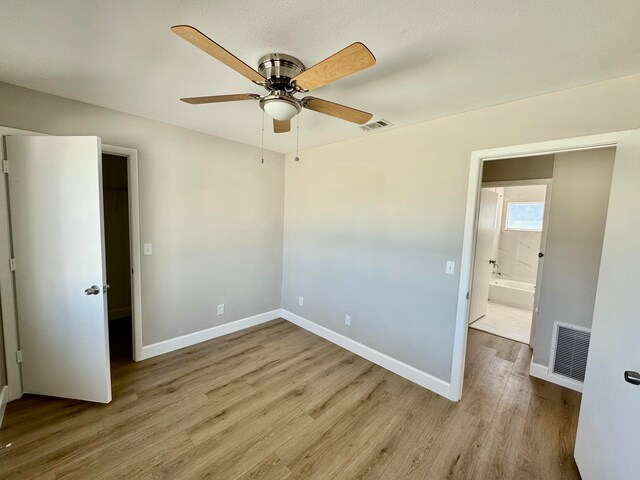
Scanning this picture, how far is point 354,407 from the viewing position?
7.18 ft

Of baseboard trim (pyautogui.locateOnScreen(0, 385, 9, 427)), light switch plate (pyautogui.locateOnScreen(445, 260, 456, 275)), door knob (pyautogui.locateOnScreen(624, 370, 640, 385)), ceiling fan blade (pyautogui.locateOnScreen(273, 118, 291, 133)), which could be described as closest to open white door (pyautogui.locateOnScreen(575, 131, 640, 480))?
door knob (pyautogui.locateOnScreen(624, 370, 640, 385))

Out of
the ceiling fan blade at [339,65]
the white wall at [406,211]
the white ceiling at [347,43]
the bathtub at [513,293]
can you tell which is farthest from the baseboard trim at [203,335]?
the bathtub at [513,293]

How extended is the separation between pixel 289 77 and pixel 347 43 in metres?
0.36

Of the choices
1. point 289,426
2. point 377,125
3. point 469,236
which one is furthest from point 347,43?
point 289,426

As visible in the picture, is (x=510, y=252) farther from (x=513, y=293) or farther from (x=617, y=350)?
(x=617, y=350)

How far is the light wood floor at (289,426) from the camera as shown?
163 cm

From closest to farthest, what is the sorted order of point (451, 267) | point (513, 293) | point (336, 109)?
point (336, 109) → point (451, 267) → point (513, 293)

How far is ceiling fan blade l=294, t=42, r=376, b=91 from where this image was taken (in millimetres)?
1014

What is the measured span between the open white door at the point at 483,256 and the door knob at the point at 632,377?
2658 mm

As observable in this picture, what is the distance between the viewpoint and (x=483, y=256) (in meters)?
4.07

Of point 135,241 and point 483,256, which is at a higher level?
point 135,241

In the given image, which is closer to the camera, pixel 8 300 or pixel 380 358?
pixel 8 300

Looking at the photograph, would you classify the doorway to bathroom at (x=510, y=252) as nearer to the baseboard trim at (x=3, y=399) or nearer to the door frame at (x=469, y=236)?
the door frame at (x=469, y=236)

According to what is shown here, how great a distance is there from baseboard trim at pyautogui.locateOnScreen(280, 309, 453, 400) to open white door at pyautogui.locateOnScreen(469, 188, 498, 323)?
178cm
